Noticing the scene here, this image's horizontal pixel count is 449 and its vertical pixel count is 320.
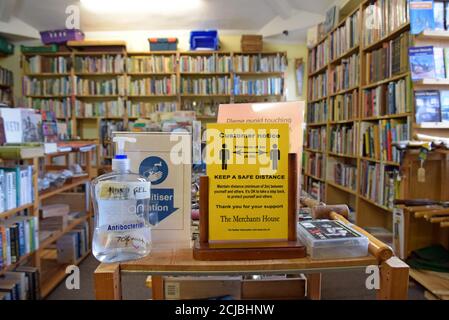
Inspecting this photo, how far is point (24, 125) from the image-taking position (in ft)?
6.83

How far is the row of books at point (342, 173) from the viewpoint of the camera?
9.91ft

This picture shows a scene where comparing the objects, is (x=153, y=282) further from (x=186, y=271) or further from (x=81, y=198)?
(x=81, y=198)

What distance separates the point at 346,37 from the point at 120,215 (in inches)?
120

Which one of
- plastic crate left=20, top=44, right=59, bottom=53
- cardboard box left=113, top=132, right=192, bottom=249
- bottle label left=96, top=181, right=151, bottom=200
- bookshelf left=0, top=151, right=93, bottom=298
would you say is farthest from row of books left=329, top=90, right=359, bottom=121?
plastic crate left=20, top=44, right=59, bottom=53

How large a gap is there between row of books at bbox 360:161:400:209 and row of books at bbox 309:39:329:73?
1.45 meters

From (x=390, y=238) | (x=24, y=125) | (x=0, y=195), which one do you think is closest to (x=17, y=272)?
(x=0, y=195)

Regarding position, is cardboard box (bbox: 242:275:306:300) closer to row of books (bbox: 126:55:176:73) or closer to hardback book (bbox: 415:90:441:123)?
hardback book (bbox: 415:90:441:123)

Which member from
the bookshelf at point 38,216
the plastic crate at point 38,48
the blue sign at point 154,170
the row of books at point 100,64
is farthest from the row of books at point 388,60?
the plastic crate at point 38,48

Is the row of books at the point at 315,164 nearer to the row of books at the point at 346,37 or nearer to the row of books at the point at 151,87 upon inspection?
the row of books at the point at 346,37

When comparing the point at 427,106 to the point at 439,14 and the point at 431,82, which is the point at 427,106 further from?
the point at 439,14

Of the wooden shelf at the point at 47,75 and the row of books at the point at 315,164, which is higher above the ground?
the wooden shelf at the point at 47,75

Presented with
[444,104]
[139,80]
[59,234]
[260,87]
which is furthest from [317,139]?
[59,234]

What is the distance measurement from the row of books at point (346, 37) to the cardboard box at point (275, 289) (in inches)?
93.8
